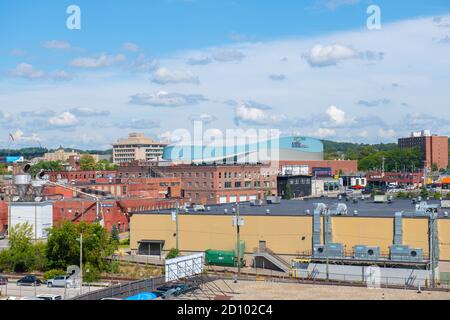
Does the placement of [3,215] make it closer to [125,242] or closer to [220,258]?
[125,242]

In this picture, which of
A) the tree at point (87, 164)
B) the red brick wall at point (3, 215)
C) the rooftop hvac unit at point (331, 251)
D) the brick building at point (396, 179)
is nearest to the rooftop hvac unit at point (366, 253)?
the rooftop hvac unit at point (331, 251)

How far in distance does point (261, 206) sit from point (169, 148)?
3222 inches

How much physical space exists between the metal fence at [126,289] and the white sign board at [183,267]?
1.16 m

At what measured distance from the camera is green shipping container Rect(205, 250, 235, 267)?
128 feet

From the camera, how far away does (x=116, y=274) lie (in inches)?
1471

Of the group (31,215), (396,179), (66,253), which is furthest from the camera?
(396,179)

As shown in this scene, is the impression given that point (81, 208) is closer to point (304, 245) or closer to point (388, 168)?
point (304, 245)

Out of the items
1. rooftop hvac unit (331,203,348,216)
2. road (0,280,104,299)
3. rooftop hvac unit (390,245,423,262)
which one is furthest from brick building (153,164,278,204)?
road (0,280,104,299)

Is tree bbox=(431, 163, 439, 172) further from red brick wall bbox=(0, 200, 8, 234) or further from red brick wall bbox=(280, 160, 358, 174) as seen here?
red brick wall bbox=(0, 200, 8, 234)

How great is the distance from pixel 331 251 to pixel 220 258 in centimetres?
683

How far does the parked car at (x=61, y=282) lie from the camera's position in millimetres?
32159

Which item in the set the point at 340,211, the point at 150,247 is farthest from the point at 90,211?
the point at 340,211

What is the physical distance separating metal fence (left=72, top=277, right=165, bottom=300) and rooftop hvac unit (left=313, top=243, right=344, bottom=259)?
11790 millimetres

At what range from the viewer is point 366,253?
35.5m
